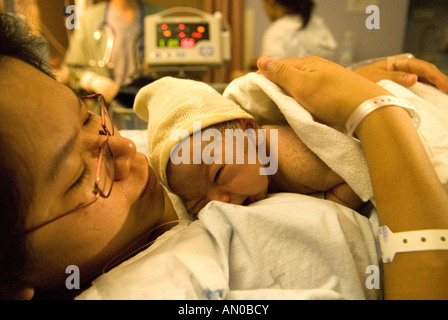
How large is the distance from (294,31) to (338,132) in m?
2.46

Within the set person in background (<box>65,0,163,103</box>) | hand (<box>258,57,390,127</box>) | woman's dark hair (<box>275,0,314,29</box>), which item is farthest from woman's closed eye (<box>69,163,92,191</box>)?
woman's dark hair (<box>275,0,314,29</box>)

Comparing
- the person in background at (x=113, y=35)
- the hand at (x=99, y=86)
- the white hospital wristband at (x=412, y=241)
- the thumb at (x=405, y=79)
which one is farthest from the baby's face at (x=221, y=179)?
the person in background at (x=113, y=35)

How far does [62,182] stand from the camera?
22.5 inches

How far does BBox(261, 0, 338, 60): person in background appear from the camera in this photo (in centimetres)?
289

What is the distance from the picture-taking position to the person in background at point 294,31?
2895 millimetres

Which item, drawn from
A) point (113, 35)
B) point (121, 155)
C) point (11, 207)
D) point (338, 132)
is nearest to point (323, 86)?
point (338, 132)

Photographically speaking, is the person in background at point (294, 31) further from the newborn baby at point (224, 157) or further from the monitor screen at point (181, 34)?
the newborn baby at point (224, 157)

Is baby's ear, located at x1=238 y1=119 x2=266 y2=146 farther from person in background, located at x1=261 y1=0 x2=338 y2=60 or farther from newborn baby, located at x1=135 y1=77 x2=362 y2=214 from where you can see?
person in background, located at x1=261 y1=0 x2=338 y2=60

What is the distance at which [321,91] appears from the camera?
0.74 m

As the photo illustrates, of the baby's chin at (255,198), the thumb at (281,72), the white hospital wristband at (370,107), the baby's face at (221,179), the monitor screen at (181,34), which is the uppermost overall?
the monitor screen at (181,34)

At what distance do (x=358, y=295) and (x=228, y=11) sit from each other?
3456 mm

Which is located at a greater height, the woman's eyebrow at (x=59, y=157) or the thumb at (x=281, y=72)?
the thumb at (x=281, y=72)

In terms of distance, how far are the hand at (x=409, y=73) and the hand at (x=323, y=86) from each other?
33cm

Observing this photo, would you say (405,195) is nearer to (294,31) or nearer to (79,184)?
(79,184)
